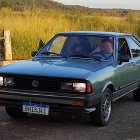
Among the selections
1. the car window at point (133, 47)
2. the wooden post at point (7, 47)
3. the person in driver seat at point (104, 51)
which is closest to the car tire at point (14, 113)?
the person in driver seat at point (104, 51)

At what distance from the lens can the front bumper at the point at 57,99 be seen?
661cm

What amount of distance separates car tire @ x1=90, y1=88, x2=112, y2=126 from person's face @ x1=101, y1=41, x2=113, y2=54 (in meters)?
0.98

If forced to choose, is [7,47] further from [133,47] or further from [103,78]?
[103,78]

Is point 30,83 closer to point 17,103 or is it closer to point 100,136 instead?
point 17,103

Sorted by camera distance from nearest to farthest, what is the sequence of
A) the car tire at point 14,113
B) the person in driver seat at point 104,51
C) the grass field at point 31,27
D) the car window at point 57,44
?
1. the car tire at point 14,113
2. the person in driver seat at point 104,51
3. the car window at point 57,44
4. the grass field at point 31,27

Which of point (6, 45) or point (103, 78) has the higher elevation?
point (103, 78)

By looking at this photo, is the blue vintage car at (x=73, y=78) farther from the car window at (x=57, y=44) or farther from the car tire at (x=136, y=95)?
the car tire at (x=136, y=95)

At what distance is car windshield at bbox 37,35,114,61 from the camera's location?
8109mm

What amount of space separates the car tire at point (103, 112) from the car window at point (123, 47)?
1377 millimetres

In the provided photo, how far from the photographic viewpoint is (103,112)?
7.19 meters

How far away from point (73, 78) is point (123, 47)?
2.44m

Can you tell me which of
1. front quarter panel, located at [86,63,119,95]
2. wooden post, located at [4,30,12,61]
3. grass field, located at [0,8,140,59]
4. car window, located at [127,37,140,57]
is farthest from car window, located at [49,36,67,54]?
grass field, located at [0,8,140,59]

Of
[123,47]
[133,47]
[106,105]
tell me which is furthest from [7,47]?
[106,105]

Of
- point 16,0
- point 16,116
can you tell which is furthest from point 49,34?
point 16,0
